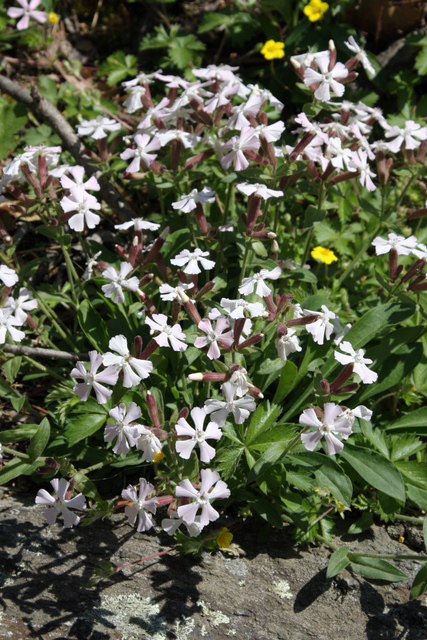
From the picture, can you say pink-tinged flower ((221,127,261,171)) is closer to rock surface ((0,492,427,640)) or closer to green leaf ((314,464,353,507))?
green leaf ((314,464,353,507))

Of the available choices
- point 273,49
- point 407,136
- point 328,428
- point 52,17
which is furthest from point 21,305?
point 52,17

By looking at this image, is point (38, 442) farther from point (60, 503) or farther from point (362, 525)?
point (362, 525)

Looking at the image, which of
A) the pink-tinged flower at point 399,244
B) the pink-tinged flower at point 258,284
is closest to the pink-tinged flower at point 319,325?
the pink-tinged flower at point 258,284

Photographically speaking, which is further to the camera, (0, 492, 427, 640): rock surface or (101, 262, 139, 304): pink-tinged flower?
(101, 262, 139, 304): pink-tinged flower

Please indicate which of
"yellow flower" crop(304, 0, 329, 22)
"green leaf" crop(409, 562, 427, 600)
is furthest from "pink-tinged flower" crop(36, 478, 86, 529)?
"yellow flower" crop(304, 0, 329, 22)

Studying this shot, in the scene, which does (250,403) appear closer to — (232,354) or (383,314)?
(232,354)

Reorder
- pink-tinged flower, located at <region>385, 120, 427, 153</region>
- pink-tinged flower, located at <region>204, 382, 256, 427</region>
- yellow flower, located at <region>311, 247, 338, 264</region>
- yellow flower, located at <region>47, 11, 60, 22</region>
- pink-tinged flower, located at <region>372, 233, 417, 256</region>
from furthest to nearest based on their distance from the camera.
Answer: yellow flower, located at <region>47, 11, 60, 22</region> → yellow flower, located at <region>311, 247, 338, 264</region> → pink-tinged flower, located at <region>385, 120, 427, 153</region> → pink-tinged flower, located at <region>372, 233, 417, 256</region> → pink-tinged flower, located at <region>204, 382, 256, 427</region>

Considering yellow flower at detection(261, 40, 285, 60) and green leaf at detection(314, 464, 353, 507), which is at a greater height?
yellow flower at detection(261, 40, 285, 60)
